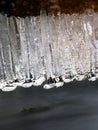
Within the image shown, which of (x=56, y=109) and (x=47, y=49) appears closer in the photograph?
(x=47, y=49)

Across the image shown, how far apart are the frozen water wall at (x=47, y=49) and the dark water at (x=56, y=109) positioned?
1.56ft

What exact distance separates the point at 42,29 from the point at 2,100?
0.59 meters

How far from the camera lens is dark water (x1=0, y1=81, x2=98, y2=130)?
1232 mm

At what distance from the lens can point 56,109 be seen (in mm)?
1301

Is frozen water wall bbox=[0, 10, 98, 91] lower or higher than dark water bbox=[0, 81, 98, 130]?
higher

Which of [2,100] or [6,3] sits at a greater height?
[6,3]

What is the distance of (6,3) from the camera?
0.60 meters

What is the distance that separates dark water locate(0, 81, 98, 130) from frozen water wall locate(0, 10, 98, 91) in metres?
0.48

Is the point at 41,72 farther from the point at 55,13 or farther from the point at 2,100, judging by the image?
the point at 2,100

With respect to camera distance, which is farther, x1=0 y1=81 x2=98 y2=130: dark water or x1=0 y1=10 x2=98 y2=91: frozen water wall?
x1=0 y1=81 x2=98 y2=130: dark water

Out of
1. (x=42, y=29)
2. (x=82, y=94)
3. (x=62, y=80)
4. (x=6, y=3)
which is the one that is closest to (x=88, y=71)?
(x=62, y=80)

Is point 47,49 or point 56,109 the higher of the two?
point 47,49

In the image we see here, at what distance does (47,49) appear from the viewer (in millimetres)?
716

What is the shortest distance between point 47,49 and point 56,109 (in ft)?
2.13
